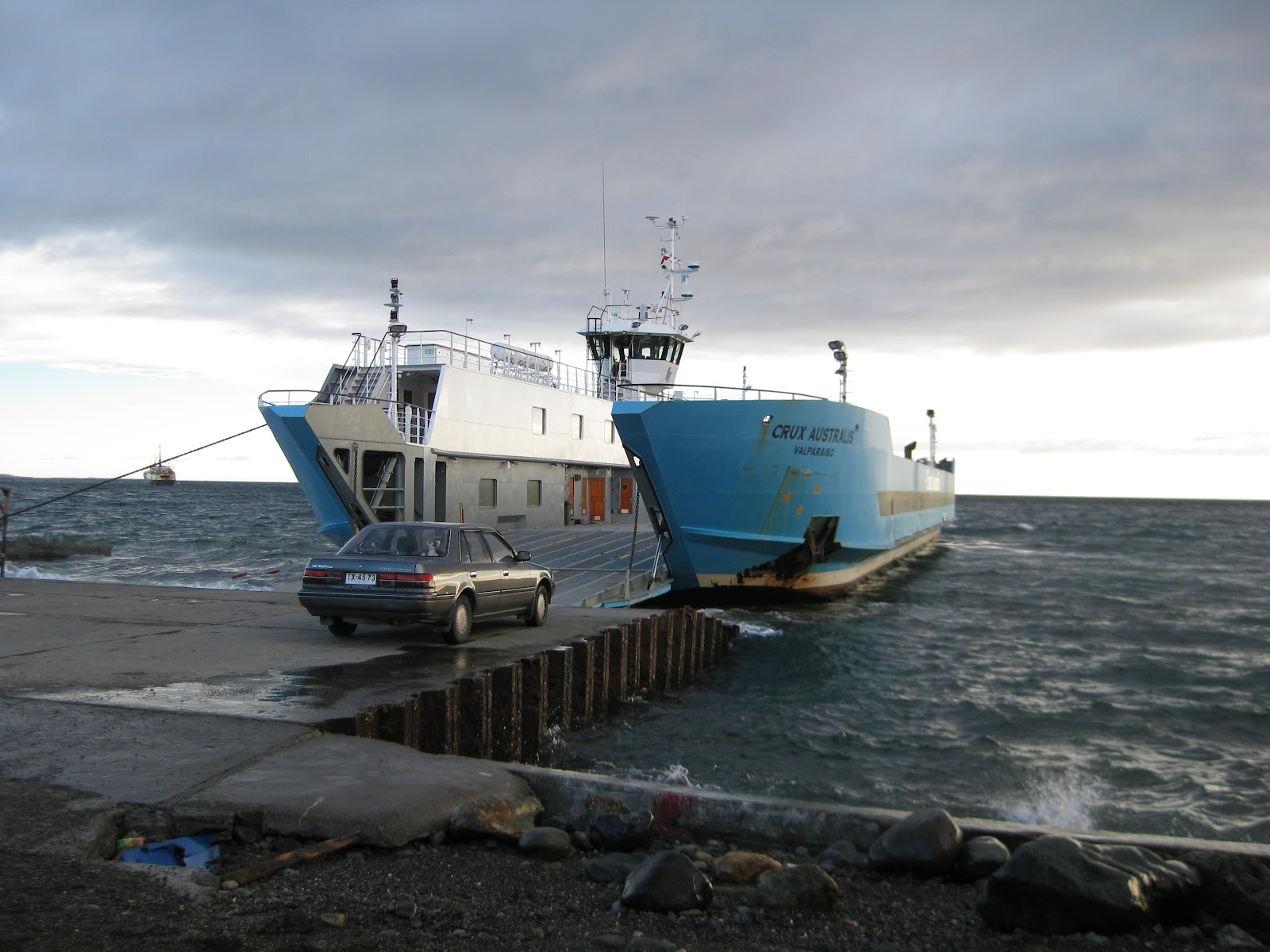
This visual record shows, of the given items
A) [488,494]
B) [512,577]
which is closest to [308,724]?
[512,577]

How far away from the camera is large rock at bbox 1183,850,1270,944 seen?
4.84 m

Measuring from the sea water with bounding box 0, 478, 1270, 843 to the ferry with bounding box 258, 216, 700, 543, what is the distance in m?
3.92

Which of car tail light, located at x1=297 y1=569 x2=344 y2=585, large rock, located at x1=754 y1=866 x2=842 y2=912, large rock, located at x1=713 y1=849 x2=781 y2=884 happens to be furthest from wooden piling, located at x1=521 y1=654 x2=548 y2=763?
large rock, located at x1=754 y1=866 x2=842 y2=912

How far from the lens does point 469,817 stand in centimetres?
549

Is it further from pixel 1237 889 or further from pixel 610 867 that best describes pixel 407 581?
pixel 1237 889

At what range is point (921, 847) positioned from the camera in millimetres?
5367

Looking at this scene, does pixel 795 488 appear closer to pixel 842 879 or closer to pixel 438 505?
pixel 438 505

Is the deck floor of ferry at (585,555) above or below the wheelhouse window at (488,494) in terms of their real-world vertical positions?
below

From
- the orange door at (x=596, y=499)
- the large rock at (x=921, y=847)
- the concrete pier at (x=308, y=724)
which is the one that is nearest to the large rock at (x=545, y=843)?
the concrete pier at (x=308, y=724)

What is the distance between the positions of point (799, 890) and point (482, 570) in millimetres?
7972

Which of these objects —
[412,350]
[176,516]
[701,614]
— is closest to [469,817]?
[701,614]

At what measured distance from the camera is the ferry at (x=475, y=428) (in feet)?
67.5

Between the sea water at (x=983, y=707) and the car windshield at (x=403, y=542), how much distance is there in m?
2.88

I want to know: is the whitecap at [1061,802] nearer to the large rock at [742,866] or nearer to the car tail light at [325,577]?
the large rock at [742,866]
